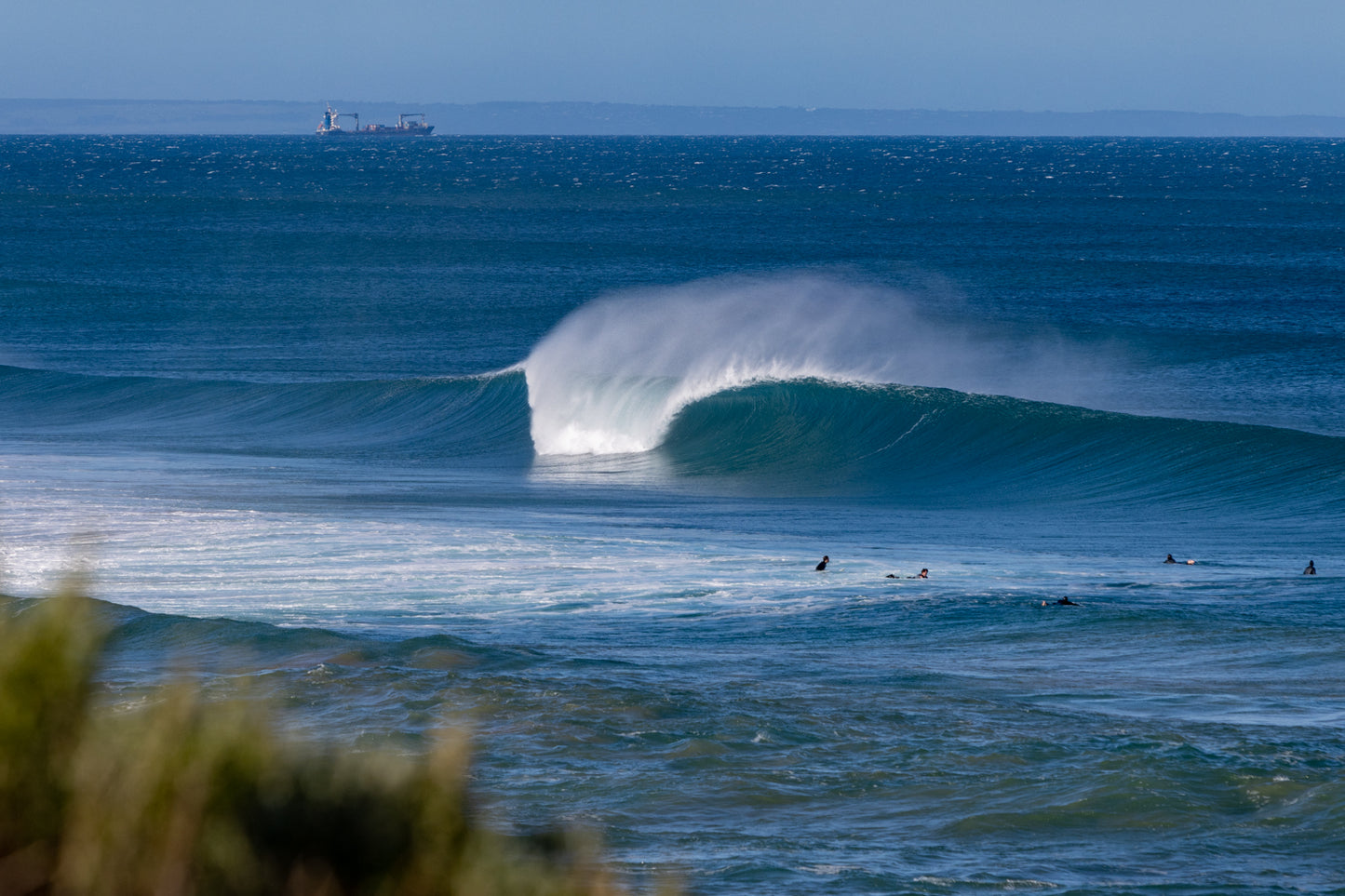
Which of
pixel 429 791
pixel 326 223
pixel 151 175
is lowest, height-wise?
pixel 429 791

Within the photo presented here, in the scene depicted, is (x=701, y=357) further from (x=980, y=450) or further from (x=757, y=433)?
(x=980, y=450)

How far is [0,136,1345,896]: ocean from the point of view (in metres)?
8.92

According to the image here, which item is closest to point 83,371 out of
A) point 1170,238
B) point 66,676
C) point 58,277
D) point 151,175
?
point 58,277

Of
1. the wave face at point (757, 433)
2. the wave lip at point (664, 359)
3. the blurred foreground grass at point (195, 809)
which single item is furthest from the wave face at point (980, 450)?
the blurred foreground grass at point (195, 809)

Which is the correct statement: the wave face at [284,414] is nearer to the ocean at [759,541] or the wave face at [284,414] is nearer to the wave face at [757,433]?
the wave face at [757,433]

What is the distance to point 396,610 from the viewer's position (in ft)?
48.1

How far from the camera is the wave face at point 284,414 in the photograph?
30766 millimetres

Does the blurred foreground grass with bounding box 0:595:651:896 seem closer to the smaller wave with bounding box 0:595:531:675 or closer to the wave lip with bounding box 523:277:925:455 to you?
the smaller wave with bounding box 0:595:531:675

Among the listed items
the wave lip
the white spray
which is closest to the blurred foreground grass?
the wave lip

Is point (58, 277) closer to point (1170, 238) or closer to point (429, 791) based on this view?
point (1170, 238)

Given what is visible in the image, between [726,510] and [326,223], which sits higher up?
[326,223]

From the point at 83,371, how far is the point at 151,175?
116 m

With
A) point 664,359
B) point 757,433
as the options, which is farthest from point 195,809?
point 664,359

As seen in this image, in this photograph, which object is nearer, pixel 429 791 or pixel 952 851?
pixel 429 791
